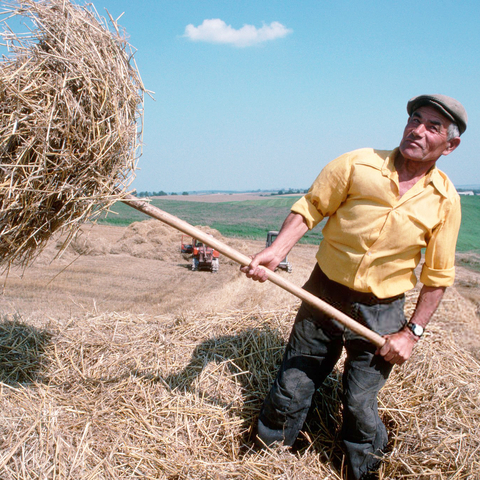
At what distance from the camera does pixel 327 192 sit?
2.42m

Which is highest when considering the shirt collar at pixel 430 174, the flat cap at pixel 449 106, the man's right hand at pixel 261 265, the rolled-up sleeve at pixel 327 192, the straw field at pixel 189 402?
the flat cap at pixel 449 106

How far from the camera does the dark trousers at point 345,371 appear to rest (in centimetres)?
249

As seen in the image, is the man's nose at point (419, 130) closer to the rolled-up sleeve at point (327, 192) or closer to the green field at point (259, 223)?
the rolled-up sleeve at point (327, 192)

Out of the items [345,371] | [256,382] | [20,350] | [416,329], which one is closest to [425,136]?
[416,329]

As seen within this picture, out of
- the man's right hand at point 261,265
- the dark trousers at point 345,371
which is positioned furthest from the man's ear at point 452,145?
the man's right hand at point 261,265

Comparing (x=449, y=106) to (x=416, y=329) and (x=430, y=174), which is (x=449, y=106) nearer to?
(x=430, y=174)

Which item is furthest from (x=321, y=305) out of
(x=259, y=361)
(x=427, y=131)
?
(x=259, y=361)

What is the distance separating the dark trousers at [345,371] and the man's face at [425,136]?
2.61 feet

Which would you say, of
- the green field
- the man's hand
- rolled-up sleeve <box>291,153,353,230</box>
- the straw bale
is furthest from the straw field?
the green field

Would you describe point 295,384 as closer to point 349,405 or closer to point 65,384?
point 349,405

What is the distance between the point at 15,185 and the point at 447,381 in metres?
2.92

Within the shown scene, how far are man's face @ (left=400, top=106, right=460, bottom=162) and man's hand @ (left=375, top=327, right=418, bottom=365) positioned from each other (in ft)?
3.10

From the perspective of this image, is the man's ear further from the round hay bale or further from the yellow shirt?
the round hay bale

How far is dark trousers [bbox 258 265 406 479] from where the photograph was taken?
2.49 meters
